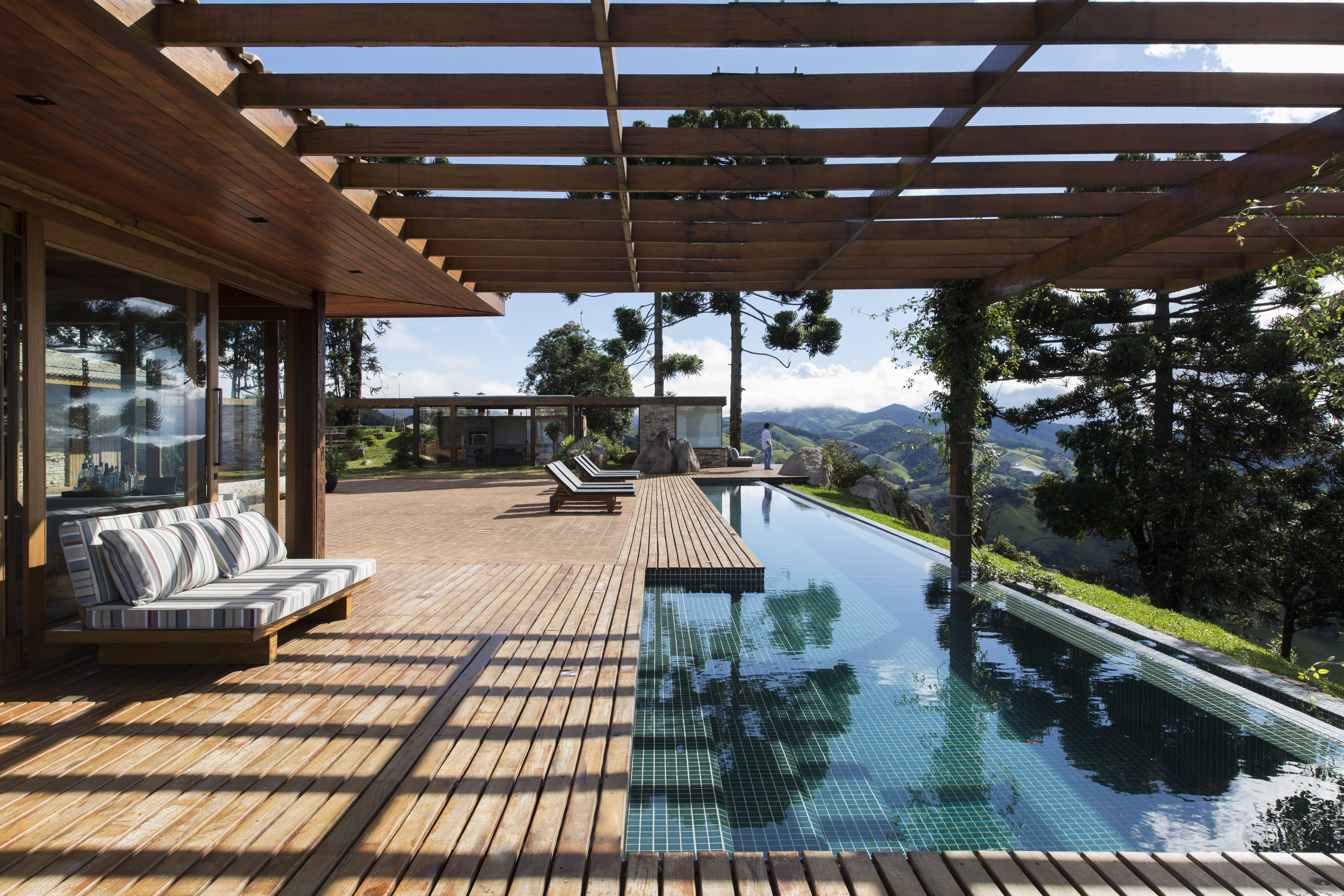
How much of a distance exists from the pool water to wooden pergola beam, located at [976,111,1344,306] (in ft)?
8.53

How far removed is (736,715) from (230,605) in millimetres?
2558

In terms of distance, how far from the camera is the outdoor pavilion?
7.78 feet

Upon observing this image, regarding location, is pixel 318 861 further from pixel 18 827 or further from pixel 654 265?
pixel 654 265

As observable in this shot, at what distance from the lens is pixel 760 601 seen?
231 inches

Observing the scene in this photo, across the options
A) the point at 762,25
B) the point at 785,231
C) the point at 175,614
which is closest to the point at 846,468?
the point at 785,231

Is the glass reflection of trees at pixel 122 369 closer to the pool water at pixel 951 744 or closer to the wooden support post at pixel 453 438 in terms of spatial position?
the pool water at pixel 951 744

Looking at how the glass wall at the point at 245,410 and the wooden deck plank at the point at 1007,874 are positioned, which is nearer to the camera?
the wooden deck plank at the point at 1007,874

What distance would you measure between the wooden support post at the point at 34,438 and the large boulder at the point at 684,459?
1579 centimetres

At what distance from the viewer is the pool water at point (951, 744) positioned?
2.76 m

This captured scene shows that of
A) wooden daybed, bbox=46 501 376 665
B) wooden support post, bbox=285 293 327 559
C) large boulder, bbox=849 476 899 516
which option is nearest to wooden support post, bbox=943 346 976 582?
wooden daybed, bbox=46 501 376 665

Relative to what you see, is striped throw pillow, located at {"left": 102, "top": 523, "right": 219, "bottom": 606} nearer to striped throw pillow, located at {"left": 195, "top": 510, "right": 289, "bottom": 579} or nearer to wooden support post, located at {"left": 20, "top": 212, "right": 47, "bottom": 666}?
striped throw pillow, located at {"left": 195, "top": 510, "right": 289, "bottom": 579}

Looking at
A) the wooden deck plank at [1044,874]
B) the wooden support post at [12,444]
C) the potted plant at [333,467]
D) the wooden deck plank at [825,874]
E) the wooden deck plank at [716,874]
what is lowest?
the wooden deck plank at [1044,874]

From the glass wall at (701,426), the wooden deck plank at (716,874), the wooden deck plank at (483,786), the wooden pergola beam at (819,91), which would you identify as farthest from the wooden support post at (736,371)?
the wooden deck plank at (716,874)

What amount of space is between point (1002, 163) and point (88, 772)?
16.2ft
